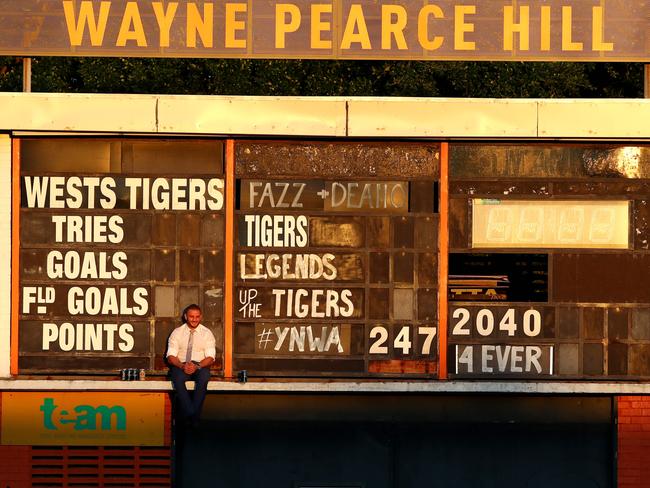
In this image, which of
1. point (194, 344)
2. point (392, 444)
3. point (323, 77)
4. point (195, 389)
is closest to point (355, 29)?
point (194, 344)

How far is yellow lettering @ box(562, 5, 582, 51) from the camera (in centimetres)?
1586

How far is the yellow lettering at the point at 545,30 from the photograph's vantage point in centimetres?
1584

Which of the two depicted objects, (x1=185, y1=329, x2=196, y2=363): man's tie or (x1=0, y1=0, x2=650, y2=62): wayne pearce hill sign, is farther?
(x1=0, y1=0, x2=650, y2=62): wayne pearce hill sign

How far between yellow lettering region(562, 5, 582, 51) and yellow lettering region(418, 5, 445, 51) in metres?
1.36

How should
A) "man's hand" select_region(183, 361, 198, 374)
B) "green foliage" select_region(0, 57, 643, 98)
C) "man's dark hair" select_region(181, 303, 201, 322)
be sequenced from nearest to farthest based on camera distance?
1. "man's hand" select_region(183, 361, 198, 374)
2. "man's dark hair" select_region(181, 303, 201, 322)
3. "green foliage" select_region(0, 57, 643, 98)

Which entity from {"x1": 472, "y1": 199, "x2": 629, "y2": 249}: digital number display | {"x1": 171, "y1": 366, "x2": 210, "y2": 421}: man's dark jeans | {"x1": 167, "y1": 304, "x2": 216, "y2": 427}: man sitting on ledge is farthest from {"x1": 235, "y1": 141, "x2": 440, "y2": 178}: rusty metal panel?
{"x1": 171, "y1": 366, "x2": 210, "y2": 421}: man's dark jeans

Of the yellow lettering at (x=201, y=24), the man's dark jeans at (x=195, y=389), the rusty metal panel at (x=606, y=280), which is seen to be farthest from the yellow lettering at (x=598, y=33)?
the man's dark jeans at (x=195, y=389)

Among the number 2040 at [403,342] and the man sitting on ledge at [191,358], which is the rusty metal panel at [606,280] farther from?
the man sitting on ledge at [191,358]

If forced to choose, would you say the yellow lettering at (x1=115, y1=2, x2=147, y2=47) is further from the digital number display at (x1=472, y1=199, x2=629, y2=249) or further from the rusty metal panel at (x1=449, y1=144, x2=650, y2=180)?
the digital number display at (x1=472, y1=199, x2=629, y2=249)

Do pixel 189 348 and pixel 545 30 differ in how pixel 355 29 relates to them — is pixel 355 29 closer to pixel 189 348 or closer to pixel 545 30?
pixel 545 30

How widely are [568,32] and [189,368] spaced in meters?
5.62

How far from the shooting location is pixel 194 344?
1555 cm

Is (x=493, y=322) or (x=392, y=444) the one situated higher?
(x=493, y=322)

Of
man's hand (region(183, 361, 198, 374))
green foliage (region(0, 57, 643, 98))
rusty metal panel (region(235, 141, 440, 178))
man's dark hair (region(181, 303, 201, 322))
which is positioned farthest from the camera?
green foliage (region(0, 57, 643, 98))
